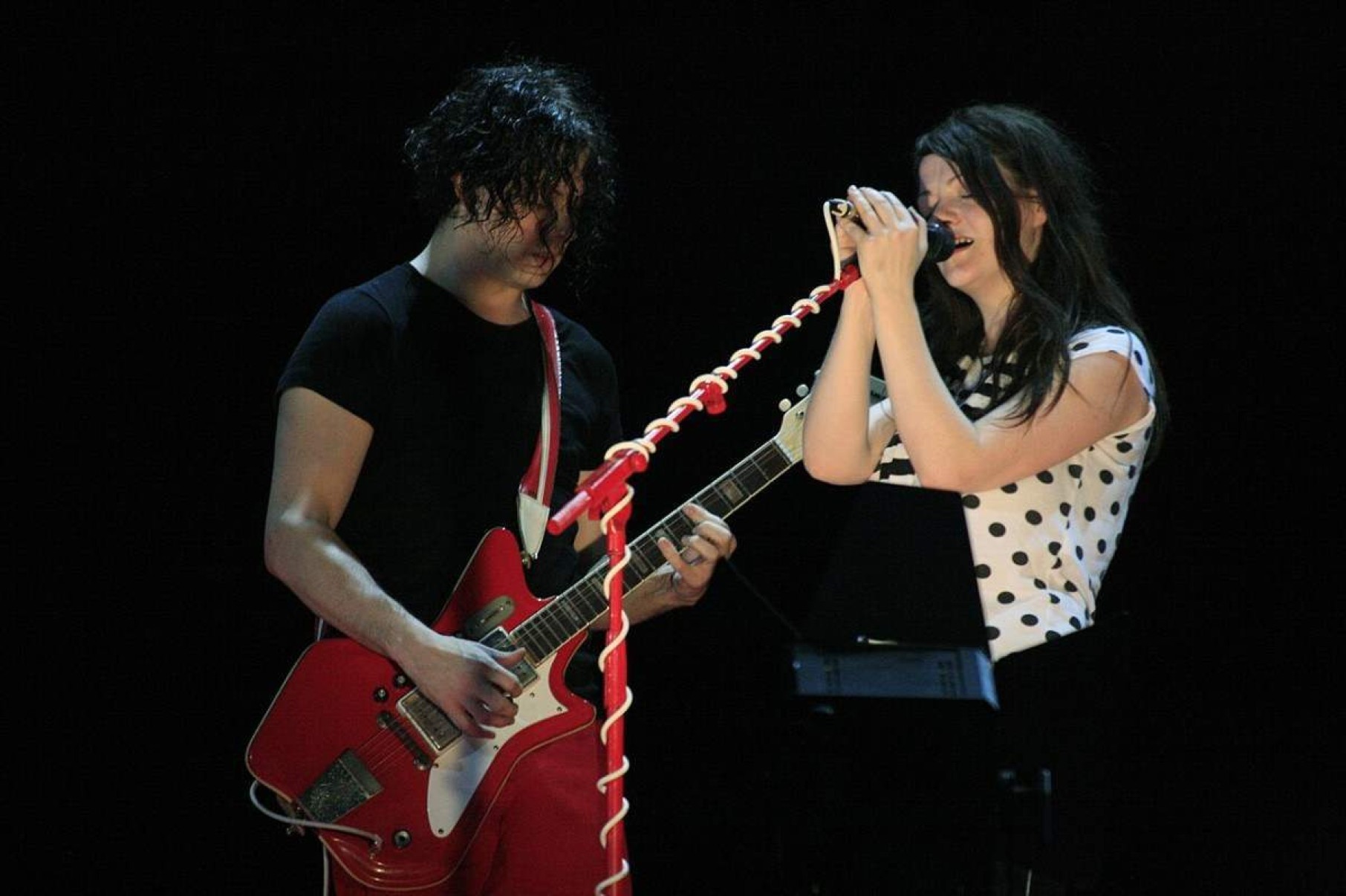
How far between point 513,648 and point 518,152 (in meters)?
0.83

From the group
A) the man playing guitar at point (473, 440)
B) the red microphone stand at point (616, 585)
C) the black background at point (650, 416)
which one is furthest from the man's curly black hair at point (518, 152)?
the red microphone stand at point (616, 585)

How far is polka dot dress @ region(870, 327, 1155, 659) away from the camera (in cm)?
177

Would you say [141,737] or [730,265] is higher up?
[730,265]

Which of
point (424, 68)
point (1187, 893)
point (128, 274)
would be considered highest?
point (424, 68)

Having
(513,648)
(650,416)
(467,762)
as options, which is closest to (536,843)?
(467,762)

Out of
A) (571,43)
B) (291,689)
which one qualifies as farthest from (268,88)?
(291,689)

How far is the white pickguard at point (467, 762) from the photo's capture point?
221cm

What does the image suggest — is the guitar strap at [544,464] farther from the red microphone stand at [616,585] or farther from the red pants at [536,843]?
the red microphone stand at [616,585]

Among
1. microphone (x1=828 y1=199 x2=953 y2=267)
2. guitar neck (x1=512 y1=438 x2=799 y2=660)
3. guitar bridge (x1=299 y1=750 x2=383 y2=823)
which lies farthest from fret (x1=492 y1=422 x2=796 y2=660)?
microphone (x1=828 y1=199 x2=953 y2=267)

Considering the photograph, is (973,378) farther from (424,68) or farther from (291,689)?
(424,68)

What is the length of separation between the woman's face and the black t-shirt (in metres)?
0.77

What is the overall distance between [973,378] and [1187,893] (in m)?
1.45

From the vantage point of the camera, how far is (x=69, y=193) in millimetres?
2859

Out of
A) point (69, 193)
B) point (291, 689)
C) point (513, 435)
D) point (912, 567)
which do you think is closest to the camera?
point (912, 567)
